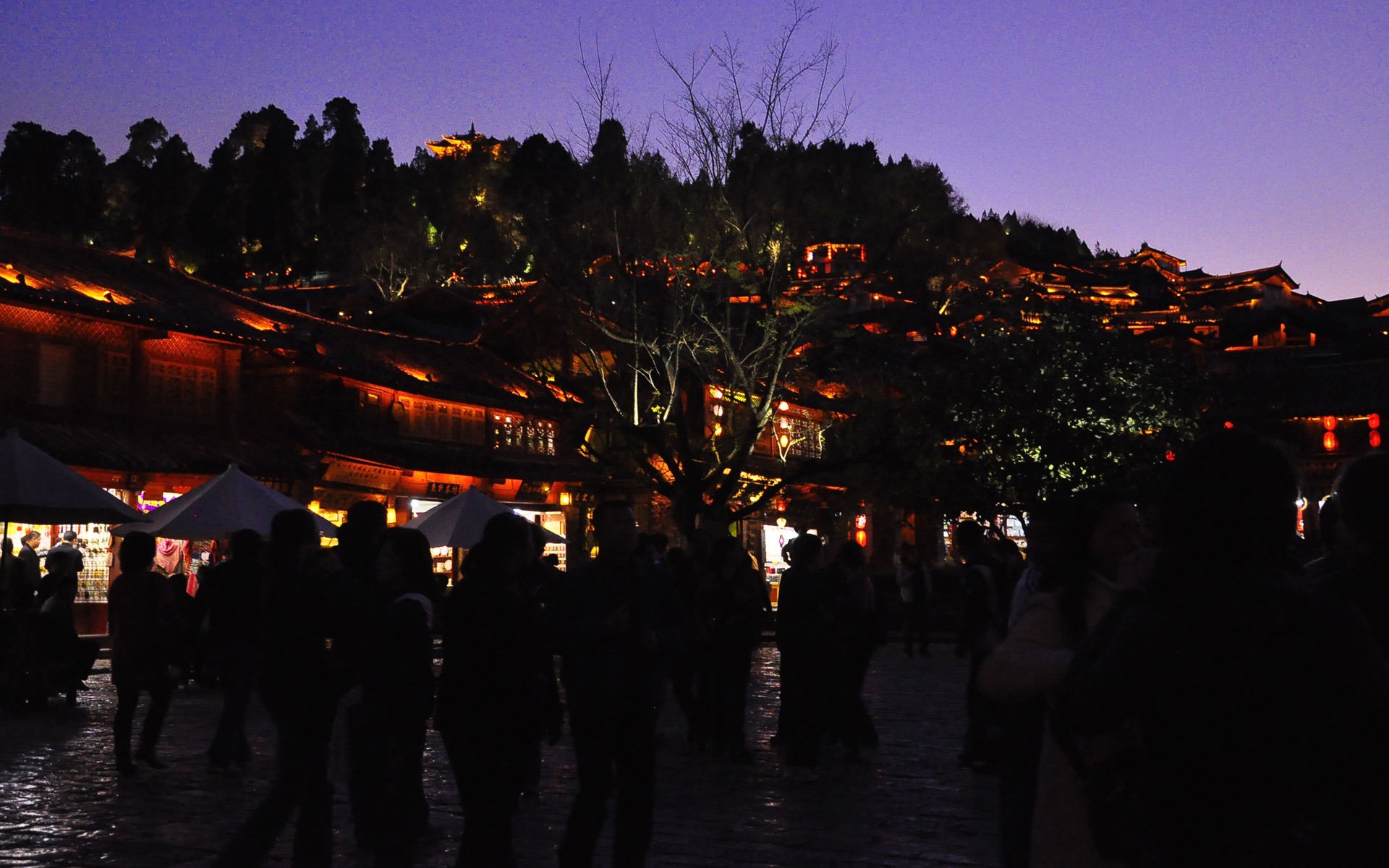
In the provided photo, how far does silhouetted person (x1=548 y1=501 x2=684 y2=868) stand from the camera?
6031mm

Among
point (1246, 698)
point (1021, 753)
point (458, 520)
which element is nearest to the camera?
point (1246, 698)

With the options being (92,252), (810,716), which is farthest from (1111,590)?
(92,252)

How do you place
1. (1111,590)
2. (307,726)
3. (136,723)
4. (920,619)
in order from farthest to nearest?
(920,619)
(136,723)
(307,726)
(1111,590)

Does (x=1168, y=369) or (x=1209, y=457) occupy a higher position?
(x=1168, y=369)

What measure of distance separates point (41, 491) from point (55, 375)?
1233 centimetres

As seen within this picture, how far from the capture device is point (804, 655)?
34.4ft

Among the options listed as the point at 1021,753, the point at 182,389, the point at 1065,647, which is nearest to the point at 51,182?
the point at 182,389

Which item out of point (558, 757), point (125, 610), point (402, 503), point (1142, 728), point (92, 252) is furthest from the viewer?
point (402, 503)

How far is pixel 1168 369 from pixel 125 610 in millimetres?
30050

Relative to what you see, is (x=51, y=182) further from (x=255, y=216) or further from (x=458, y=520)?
(x=458, y=520)

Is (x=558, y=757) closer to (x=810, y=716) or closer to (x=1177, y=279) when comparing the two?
(x=810, y=716)

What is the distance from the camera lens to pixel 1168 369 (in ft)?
116

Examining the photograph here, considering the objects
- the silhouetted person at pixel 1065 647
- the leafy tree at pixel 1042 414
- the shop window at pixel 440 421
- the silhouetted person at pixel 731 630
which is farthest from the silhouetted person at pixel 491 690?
the shop window at pixel 440 421

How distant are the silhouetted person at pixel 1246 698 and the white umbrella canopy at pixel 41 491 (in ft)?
48.3
